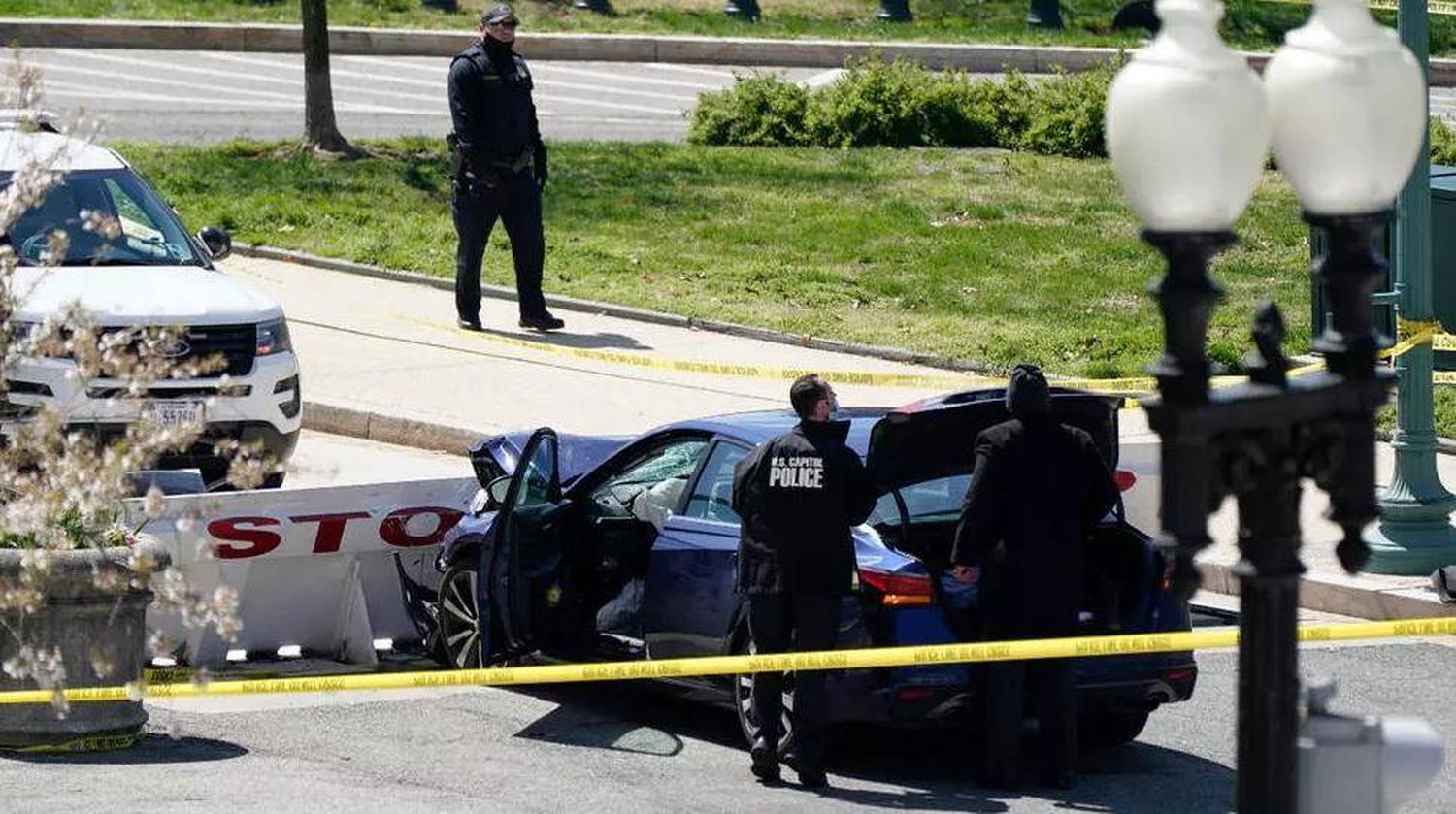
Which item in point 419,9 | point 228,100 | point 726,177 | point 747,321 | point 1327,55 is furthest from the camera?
point 419,9

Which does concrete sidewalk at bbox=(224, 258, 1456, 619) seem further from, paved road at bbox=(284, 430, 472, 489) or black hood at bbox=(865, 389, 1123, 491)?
black hood at bbox=(865, 389, 1123, 491)

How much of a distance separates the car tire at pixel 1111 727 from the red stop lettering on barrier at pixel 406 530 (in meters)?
3.40

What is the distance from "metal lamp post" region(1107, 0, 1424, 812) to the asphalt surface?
78.0 feet

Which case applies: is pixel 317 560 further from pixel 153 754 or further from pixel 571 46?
pixel 571 46

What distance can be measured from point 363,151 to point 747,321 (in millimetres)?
7523

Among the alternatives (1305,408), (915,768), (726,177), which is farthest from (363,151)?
(1305,408)

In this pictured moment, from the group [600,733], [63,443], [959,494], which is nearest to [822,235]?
[600,733]

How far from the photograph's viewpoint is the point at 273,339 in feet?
50.9

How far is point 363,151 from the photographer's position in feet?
88.1

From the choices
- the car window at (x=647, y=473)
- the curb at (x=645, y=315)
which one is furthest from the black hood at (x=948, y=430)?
the curb at (x=645, y=315)

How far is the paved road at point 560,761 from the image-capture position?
10406mm

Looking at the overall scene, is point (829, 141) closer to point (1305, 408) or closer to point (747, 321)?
point (747, 321)

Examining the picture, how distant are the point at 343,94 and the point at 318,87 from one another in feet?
24.5

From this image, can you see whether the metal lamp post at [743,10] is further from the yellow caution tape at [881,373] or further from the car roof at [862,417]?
the car roof at [862,417]
